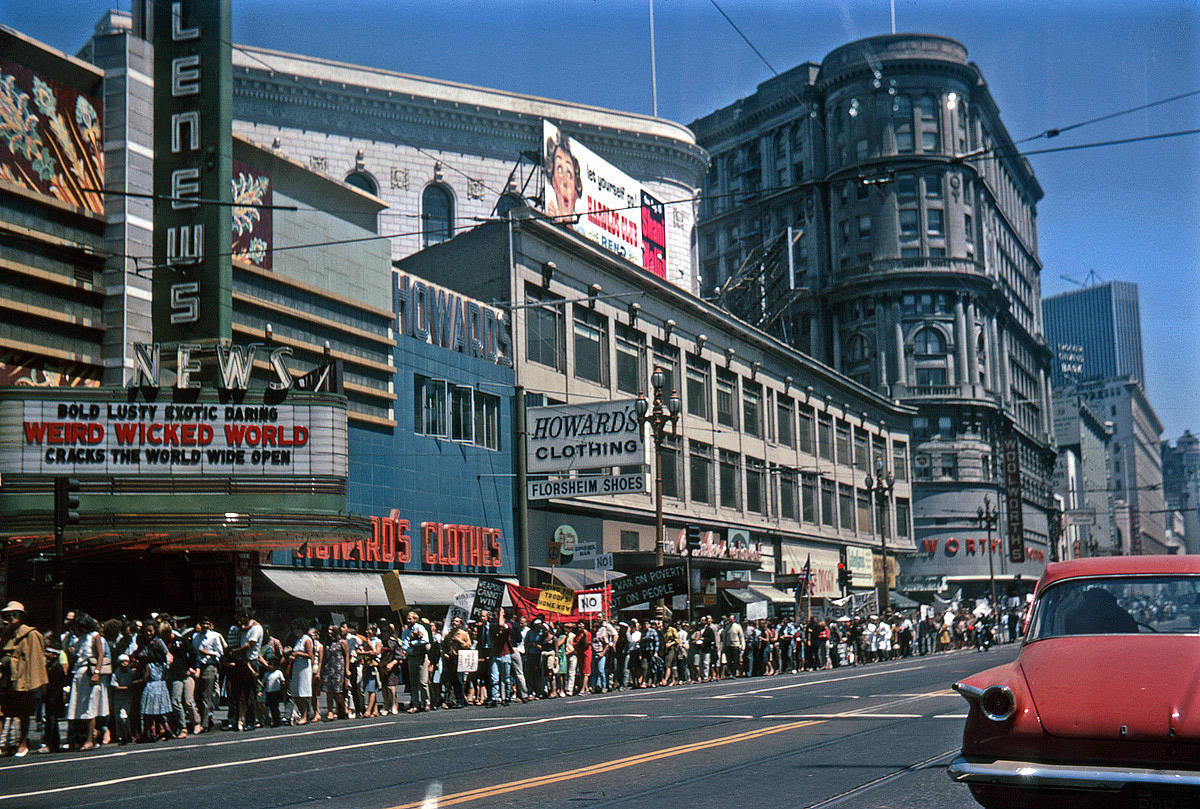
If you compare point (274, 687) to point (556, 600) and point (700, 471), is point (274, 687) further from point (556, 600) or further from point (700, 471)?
point (700, 471)

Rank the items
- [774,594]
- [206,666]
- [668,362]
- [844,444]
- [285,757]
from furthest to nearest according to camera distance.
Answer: [844,444] → [774,594] → [668,362] → [206,666] → [285,757]

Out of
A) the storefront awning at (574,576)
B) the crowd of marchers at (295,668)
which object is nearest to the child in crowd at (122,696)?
the crowd of marchers at (295,668)

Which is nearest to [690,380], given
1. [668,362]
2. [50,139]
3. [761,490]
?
[668,362]

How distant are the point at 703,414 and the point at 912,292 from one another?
4611 centimetres

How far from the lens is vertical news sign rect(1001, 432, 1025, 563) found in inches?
3920

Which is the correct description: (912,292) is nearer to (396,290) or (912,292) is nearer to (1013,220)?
(1013,220)

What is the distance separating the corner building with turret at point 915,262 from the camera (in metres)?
96.2

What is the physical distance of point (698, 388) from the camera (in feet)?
186

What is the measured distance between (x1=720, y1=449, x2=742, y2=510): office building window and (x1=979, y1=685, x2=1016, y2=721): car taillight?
49.6 meters

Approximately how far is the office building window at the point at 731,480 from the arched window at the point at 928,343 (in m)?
42.4

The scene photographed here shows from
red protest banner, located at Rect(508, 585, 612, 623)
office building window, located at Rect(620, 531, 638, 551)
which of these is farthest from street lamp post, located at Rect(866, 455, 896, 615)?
red protest banner, located at Rect(508, 585, 612, 623)

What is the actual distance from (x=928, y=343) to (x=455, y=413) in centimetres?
6657

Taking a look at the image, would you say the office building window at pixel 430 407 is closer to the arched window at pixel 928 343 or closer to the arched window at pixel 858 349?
the arched window at pixel 858 349

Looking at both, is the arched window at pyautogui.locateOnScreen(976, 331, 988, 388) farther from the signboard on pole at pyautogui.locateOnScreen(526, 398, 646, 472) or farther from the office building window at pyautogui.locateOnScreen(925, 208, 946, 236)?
the signboard on pole at pyautogui.locateOnScreen(526, 398, 646, 472)
